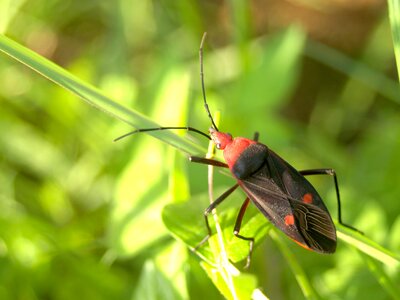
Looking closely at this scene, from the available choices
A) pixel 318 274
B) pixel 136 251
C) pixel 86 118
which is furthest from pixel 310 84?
pixel 136 251

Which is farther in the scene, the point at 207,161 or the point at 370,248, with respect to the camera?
the point at 207,161

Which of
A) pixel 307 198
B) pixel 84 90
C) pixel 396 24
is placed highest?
pixel 396 24

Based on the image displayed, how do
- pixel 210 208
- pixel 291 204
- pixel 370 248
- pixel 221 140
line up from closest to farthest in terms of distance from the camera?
pixel 370 248, pixel 210 208, pixel 291 204, pixel 221 140

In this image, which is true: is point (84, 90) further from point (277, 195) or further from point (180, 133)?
point (277, 195)

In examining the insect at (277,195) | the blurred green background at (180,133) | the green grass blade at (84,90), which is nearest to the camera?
the green grass blade at (84,90)

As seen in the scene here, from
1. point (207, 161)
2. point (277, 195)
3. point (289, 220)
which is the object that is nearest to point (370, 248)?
point (289, 220)

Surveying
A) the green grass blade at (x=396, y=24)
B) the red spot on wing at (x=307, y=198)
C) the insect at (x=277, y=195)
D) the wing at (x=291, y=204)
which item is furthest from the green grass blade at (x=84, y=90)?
the green grass blade at (x=396, y=24)

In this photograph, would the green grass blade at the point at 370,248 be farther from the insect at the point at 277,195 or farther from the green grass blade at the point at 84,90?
the green grass blade at the point at 84,90
